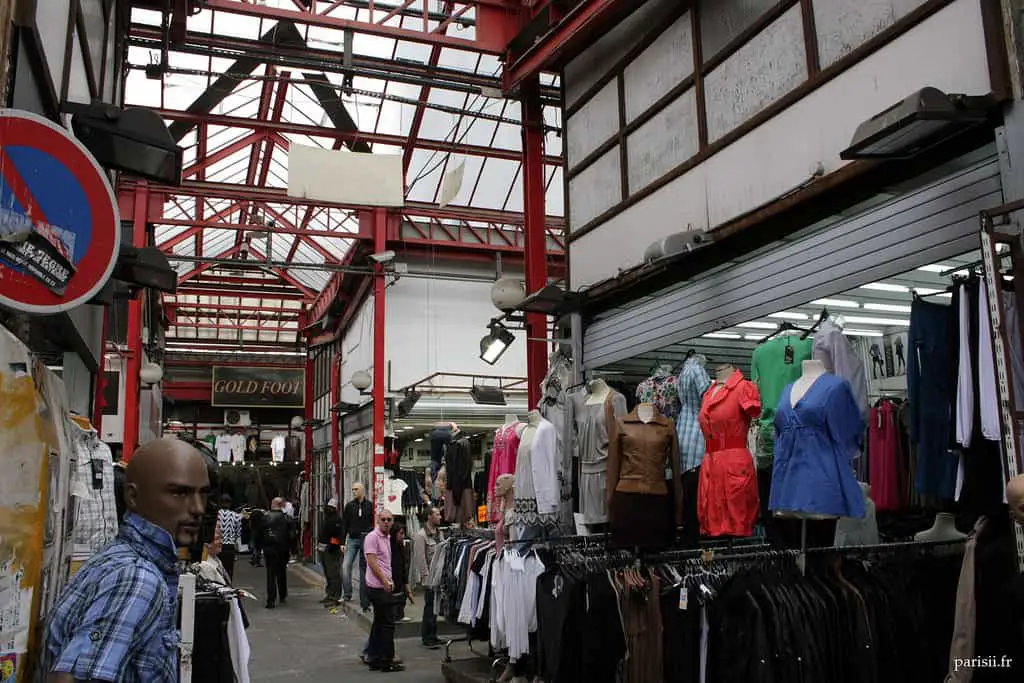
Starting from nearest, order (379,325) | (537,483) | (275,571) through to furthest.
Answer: (537,483)
(275,571)
(379,325)

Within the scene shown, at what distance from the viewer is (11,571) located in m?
2.64

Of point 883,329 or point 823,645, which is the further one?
point 883,329

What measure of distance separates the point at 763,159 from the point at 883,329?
6.44ft

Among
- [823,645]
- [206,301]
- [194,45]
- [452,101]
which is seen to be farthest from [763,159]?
[206,301]

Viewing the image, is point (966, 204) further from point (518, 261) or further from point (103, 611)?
point (518, 261)

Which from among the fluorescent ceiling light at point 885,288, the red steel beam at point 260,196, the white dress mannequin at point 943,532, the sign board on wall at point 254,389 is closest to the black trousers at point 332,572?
the red steel beam at point 260,196

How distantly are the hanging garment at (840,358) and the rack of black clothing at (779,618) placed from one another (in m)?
0.96

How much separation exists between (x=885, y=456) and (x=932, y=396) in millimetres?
1949

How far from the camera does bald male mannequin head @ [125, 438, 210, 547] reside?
7.91 ft

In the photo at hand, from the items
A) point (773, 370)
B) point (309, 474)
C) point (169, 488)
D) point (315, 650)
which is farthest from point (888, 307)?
point (309, 474)

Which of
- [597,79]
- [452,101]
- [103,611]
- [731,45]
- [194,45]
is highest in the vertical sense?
[452,101]

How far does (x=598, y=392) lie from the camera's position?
21.1 feet

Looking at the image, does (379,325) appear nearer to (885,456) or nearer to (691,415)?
(691,415)

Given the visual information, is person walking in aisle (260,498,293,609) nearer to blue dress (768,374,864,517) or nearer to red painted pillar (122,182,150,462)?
red painted pillar (122,182,150,462)
